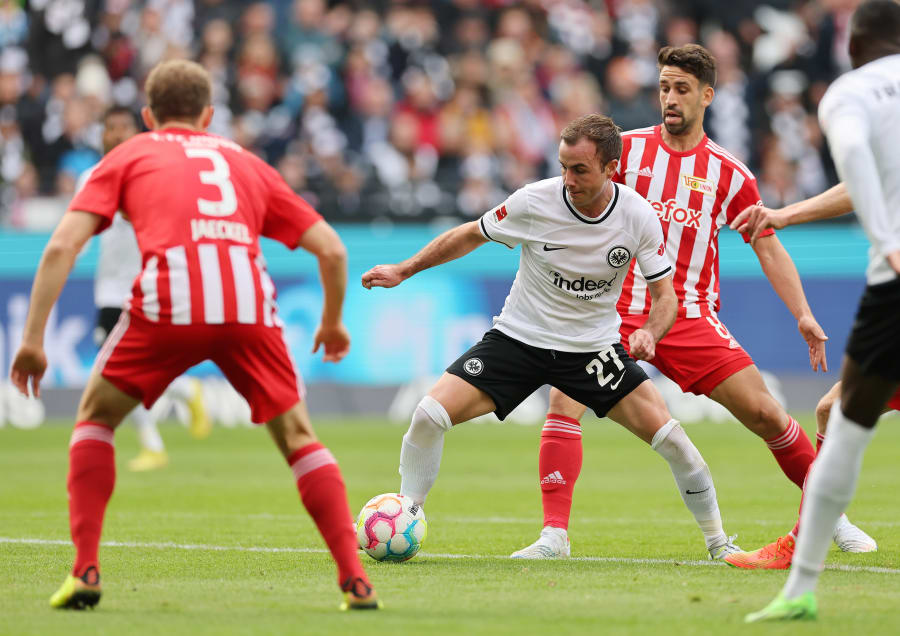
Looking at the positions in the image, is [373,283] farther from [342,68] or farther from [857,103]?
[342,68]

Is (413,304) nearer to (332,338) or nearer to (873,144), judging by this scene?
(332,338)

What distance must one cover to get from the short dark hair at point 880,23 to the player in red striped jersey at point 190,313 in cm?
206

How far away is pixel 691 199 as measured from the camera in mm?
7637

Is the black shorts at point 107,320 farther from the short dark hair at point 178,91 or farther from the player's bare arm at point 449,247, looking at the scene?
the short dark hair at point 178,91

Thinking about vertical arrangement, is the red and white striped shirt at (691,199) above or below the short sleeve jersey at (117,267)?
above

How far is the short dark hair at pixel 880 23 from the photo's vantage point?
5133mm

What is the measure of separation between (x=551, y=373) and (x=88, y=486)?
2585 millimetres

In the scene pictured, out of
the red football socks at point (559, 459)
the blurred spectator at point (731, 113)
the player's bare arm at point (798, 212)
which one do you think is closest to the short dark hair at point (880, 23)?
the player's bare arm at point (798, 212)

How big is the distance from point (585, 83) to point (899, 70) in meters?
15.4

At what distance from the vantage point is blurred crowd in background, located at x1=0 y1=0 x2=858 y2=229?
18219 millimetres

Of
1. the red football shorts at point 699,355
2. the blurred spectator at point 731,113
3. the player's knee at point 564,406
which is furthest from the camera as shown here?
the blurred spectator at point 731,113

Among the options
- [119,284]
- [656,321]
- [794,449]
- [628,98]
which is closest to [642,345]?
[656,321]

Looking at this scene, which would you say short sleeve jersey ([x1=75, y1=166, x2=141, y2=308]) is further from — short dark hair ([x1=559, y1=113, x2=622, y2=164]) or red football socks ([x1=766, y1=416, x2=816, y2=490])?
red football socks ([x1=766, y1=416, x2=816, y2=490])

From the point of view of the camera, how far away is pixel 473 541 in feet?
26.0
